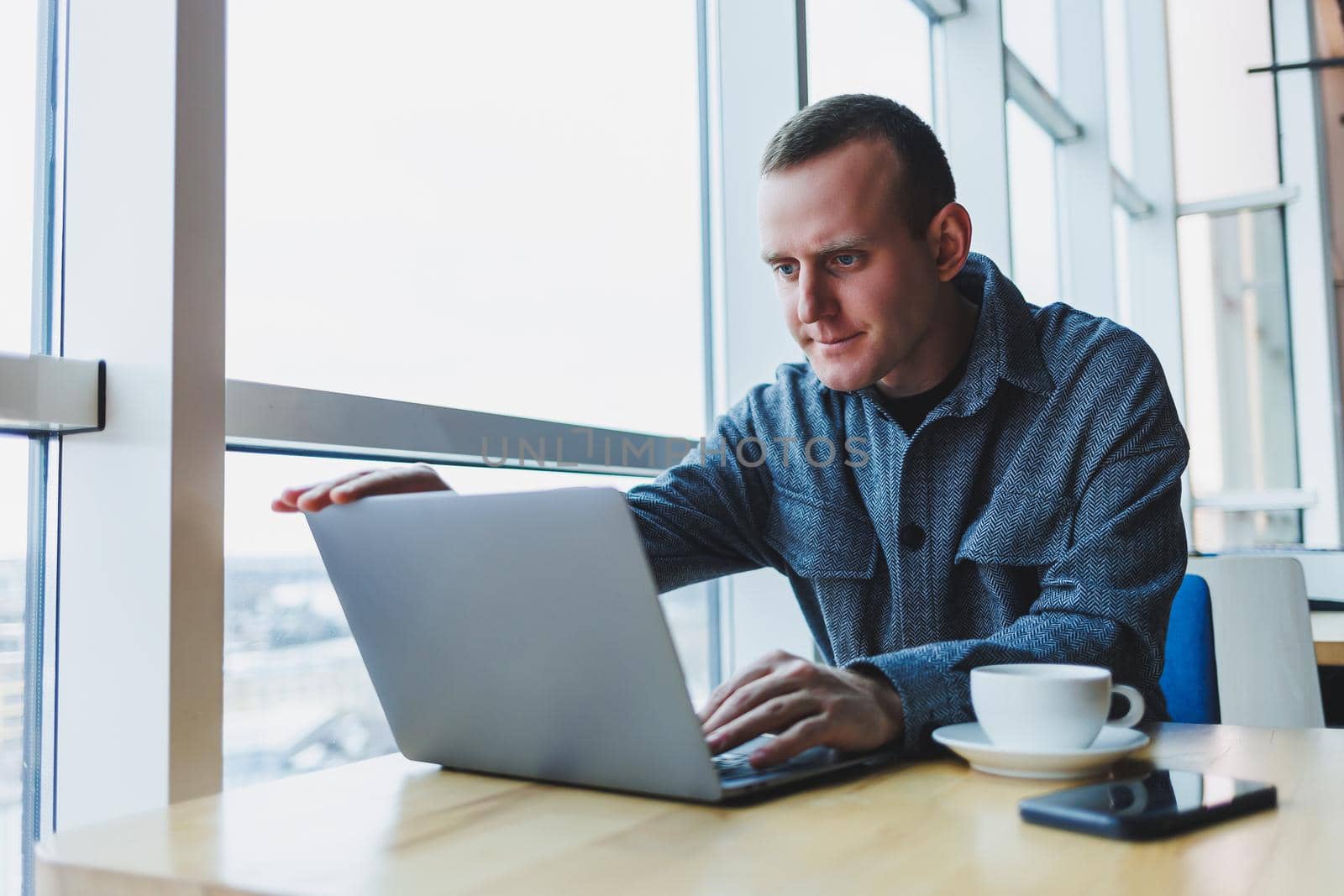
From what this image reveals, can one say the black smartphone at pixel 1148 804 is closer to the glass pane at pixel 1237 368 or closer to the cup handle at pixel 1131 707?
the cup handle at pixel 1131 707

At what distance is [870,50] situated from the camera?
2.52 m

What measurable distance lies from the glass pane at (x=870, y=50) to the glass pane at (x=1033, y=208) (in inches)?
20.9

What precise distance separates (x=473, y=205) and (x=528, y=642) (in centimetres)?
94

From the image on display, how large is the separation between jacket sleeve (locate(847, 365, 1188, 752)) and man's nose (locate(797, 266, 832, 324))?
0.32 m

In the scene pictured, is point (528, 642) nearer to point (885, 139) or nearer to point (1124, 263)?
point (885, 139)

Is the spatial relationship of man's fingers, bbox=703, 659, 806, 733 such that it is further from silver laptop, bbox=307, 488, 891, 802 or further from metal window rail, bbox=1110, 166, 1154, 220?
metal window rail, bbox=1110, 166, 1154, 220

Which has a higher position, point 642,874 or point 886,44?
point 886,44

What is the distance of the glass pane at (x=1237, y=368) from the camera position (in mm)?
4297

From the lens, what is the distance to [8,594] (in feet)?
3.24

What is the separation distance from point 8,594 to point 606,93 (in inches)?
46.1

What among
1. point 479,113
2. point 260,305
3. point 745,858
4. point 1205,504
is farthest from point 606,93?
point 1205,504

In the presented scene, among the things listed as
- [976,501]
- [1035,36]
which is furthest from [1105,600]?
[1035,36]

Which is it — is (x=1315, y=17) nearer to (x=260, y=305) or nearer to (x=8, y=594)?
(x=260, y=305)

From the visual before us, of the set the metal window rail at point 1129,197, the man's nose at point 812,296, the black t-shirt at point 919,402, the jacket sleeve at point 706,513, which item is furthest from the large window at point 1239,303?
the man's nose at point 812,296
